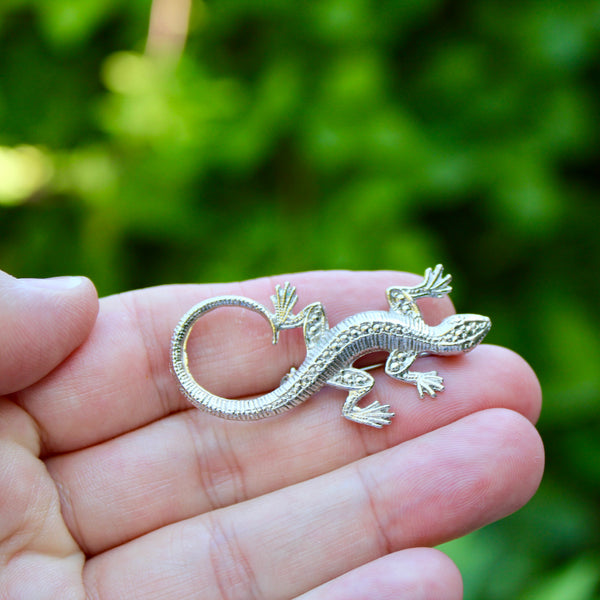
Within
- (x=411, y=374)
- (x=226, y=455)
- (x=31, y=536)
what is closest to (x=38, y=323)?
(x=31, y=536)

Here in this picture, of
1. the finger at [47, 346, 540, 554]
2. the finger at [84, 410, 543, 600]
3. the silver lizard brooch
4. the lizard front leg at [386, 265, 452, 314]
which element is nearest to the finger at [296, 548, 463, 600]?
the finger at [84, 410, 543, 600]

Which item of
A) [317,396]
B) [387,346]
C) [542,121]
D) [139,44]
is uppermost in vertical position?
[139,44]

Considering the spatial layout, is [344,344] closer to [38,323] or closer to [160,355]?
[160,355]

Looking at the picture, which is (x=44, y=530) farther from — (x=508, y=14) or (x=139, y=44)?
(x=508, y=14)

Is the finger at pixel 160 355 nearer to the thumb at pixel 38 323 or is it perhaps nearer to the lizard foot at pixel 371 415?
the thumb at pixel 38 323

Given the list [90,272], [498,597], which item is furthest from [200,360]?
[498,597]

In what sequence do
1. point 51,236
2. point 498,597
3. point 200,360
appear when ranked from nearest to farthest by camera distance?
point 200,360 < point 498,597 < point 51,236

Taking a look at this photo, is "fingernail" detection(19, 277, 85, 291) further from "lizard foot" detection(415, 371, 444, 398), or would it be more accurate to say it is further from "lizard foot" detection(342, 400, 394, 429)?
"lizard foot" detection(415, 371, 444, 398)
